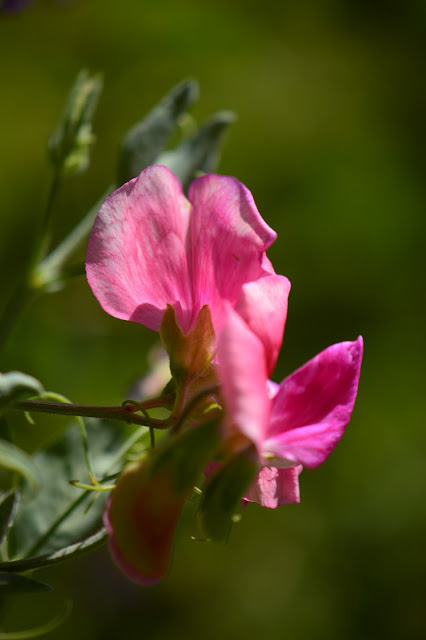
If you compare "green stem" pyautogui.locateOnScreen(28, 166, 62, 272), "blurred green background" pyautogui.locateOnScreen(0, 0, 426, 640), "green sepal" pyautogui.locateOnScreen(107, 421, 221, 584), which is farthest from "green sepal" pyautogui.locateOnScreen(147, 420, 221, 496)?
"blurred green background" pyautogui.locateOnScreen(0, 0, 426, 640)

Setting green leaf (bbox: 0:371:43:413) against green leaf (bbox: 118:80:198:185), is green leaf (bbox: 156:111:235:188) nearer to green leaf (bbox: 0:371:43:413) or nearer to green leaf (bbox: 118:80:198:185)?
green leaf (bbox: 118:80:198:185)

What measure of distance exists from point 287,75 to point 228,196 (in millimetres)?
1903

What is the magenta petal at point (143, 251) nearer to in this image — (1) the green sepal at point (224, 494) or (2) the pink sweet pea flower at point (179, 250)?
(2) the pink sweet pea flower at point (179, 250)

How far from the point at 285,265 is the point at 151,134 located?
4.16 feet

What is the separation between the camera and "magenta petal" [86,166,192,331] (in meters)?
0.41

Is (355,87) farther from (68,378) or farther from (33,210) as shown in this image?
(68,378)

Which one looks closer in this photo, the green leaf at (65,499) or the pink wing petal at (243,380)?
the pink wing petal at (243,380)

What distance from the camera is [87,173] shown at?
1.86m

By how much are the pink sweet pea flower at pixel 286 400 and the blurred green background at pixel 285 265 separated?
113 cm

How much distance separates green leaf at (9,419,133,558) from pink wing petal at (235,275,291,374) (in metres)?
0.19

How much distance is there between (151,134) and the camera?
63 centimetres

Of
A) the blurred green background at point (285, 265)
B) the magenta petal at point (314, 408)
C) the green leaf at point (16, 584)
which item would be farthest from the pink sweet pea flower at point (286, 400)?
the blurred green background at point (285, 265)

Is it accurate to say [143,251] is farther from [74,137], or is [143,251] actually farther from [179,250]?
[74,137]

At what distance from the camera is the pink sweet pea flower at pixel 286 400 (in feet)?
1.12
